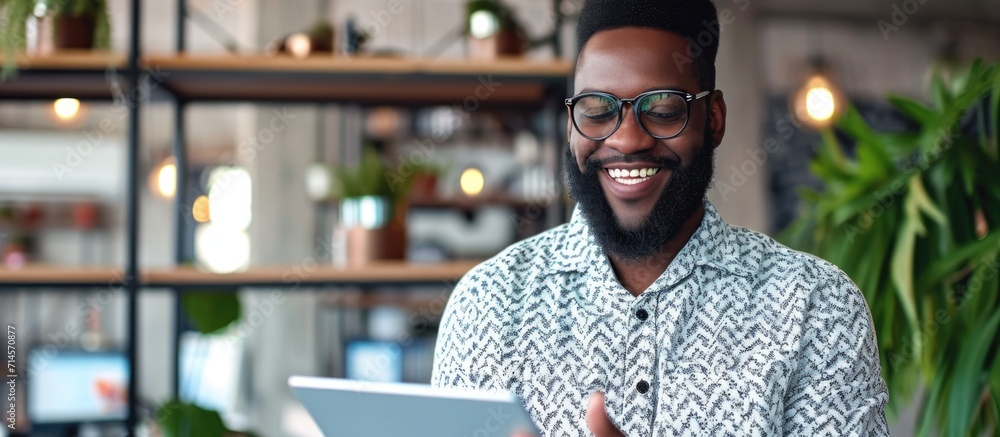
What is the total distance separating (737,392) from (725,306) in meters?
0.10

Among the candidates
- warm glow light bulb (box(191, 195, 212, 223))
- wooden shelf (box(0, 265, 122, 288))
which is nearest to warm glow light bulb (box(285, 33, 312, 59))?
wooden shelf (box(0, 265, 122, 288))

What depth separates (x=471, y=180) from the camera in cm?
648

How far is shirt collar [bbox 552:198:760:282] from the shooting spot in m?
1.11

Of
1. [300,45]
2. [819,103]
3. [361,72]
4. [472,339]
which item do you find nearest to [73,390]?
[300,45]

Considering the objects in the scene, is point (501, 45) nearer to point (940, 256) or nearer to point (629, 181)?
point (940, 256)

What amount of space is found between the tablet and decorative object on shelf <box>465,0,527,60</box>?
5.28ft

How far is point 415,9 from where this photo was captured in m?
6.33

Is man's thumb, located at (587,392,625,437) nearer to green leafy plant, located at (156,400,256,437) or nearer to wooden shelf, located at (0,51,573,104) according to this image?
wooden shelf, located at (0,51,573,104)

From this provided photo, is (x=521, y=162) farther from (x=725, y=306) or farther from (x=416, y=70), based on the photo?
(x=725, y=306)

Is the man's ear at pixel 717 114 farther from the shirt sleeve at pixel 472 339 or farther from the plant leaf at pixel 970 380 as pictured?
the plant leaf at pixel 970 380

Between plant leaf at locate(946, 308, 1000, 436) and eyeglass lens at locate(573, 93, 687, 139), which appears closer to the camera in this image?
eyeglass lens at locate(573, 93, 687, 139)

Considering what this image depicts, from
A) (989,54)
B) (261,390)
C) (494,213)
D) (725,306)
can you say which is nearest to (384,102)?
(725,306)

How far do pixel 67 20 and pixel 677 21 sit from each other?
1.76 m

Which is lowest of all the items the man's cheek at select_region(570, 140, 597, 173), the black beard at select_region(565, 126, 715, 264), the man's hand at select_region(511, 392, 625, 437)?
the man's hand at select_region(511, 392, 625, 437)
